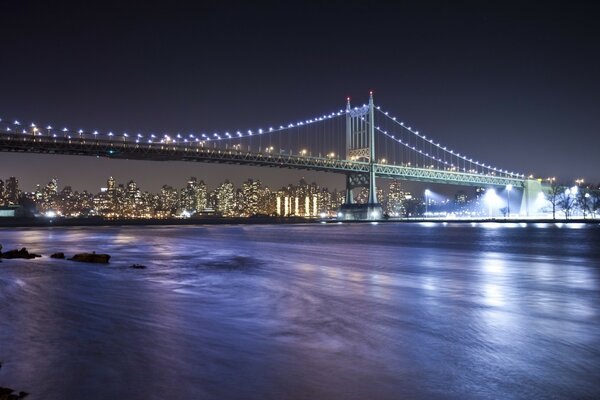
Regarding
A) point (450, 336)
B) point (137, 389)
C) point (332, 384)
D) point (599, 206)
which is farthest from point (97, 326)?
point (599, 206)

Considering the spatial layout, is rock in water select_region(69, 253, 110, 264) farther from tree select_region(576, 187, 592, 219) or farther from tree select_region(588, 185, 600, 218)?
tree select_region(588, 185, 600, 218)

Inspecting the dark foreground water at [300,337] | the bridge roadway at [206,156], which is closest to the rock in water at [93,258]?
the dark foreground water at [300,337]

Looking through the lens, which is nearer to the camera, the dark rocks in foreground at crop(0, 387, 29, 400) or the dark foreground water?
the dark rocks in foreground at crop(0, 387, 29, 400)

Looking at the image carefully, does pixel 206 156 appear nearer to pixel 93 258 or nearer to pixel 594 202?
pixel 93 258

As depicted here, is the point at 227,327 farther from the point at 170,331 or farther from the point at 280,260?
the point at 280,260

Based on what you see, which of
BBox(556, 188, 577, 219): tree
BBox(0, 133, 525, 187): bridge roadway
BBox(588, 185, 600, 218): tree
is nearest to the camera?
BBox(0, 133, 525, 187): bridge roadway

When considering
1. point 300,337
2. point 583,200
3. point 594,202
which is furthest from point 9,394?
point 594,202

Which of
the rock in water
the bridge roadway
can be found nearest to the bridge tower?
the bridge roadway

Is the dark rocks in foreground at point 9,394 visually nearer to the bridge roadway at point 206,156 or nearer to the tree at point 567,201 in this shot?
the bridge roadway at point 206,156
